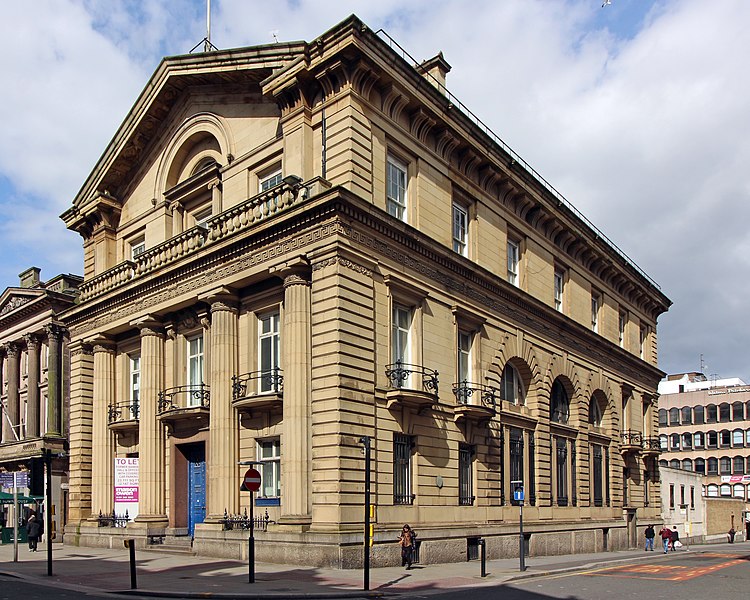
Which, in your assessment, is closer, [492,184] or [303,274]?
[303,274]

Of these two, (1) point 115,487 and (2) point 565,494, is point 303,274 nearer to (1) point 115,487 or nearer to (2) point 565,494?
(1) point 115,487

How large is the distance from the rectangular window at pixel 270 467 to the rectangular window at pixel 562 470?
16.8m

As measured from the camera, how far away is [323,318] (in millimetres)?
25625

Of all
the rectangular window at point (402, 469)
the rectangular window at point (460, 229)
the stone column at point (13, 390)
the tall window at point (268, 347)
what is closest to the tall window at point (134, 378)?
the tall window at point (268, 347)

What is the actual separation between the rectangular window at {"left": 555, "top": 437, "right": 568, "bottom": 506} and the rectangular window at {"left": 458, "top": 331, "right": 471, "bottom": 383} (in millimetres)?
9653

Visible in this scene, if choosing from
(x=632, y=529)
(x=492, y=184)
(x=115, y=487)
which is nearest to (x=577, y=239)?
(x=492, y=184)

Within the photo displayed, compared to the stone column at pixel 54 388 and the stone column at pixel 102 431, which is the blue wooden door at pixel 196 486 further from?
the stone column at pixel 54 388

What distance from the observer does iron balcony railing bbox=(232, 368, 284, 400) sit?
2805cm

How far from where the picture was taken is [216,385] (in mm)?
28719

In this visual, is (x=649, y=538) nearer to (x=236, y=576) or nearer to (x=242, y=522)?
(x=242, y=522)

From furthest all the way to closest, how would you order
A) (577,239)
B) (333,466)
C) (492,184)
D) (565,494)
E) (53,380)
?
1. (53,380)
2. (577,239)
3. (565,494)
4. (492,184)
5. (333,466)

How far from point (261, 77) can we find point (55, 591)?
19056 millimetres

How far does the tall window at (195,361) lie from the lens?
32250 mm

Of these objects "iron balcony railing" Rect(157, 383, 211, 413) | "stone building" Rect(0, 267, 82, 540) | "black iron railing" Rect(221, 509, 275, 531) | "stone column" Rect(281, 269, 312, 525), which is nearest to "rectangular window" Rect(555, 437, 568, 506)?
"black iron railing" Rect(221, 509, 275, 531)
